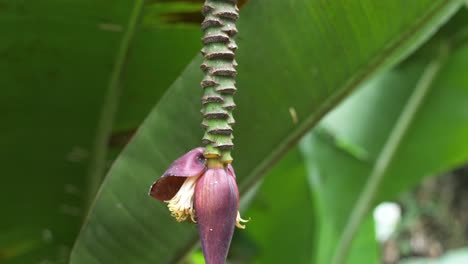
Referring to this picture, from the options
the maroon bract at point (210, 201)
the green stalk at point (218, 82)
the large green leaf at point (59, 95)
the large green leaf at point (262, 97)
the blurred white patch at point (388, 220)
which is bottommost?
the maroon bract at point (210, 201)

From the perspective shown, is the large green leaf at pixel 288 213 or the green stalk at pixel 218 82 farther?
the large green leaf at pixel 288 213

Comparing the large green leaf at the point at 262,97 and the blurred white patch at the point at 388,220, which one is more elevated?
the blurred white patch at the point at 388,220

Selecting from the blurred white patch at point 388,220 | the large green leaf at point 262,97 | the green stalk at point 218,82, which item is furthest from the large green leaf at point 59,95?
the blurred white patch at point 388,220

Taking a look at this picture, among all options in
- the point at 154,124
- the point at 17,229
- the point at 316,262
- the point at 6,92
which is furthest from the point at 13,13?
the point at 316,262

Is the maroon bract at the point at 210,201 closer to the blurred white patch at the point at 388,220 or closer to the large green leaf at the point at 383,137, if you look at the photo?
the large green leaf at the point at 383,137

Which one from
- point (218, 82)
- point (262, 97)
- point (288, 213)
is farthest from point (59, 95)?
point (288, 213)

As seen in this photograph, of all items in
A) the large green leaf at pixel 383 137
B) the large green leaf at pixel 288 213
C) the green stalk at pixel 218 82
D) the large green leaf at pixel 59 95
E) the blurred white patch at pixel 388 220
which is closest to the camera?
the green stalk at pixel 218 82

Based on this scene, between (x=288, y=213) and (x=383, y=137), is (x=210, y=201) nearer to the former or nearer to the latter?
(x=383, y=137)
